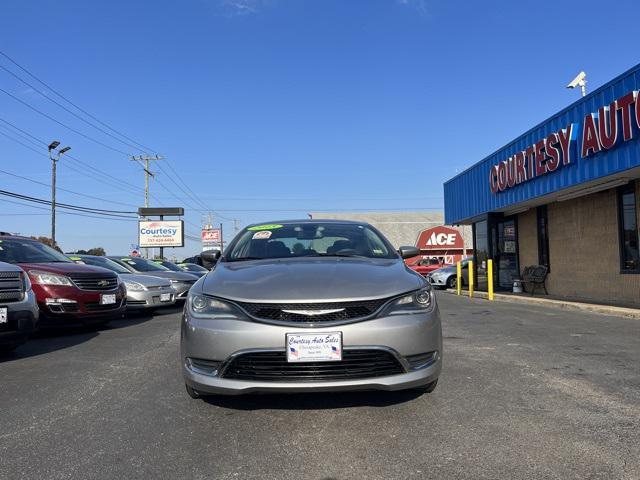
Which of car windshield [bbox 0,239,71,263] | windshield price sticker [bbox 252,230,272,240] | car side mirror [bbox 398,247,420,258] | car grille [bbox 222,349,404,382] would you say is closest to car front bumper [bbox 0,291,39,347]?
car windshield [bbox 0,239,71,263]

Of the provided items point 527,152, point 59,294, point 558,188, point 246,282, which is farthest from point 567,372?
point 527,152

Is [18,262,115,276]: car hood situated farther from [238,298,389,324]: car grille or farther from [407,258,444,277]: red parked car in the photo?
[407,258,444,277]: red parked car

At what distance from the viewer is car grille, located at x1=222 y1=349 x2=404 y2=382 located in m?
3.32

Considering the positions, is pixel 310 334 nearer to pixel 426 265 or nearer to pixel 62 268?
pixel 62 268

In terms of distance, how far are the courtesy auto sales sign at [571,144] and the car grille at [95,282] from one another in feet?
31.9

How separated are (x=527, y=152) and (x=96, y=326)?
37.5 feet

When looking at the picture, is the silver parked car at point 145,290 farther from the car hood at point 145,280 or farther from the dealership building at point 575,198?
the dealership building at point 575,198

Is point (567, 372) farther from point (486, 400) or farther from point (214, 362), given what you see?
point (214, 362)

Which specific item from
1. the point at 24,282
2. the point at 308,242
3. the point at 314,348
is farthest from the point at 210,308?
the point at 24,282

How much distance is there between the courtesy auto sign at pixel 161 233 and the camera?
46.5 meters

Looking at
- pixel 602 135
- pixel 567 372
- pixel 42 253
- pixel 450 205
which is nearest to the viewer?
pixel 567 372

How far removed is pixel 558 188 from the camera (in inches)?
498

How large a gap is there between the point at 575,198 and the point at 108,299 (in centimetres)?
1184

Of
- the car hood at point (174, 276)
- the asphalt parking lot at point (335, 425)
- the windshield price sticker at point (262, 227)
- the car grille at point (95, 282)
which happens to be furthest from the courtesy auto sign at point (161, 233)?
Answer: the windshield price sticker at point (262, 227)
